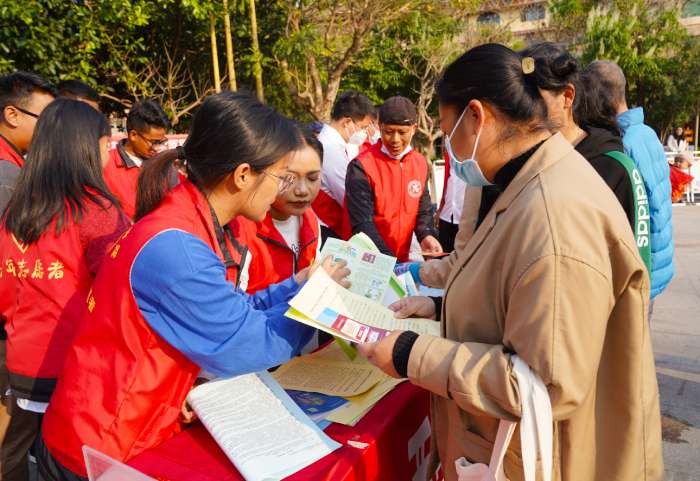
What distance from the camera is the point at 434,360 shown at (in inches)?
43.5

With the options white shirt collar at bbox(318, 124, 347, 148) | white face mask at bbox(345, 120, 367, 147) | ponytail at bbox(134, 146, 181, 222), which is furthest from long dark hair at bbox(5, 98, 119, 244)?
white face mask at bbox(345, 120, 367, 147)

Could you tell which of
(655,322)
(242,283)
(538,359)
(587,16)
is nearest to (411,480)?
(538,359)

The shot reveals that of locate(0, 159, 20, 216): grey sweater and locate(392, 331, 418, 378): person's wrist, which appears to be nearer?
locate(392, 331, 418, 378): person's wrist

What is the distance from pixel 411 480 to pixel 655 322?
3.85 meters

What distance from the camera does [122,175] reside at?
3.61 m

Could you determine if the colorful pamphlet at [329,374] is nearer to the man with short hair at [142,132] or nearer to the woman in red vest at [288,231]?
the woman in red vest at [288,231]

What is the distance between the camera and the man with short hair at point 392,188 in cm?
335

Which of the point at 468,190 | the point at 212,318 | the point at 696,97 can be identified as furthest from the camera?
the point at 696,97

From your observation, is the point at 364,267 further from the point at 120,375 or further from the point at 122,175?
the point at 122,175

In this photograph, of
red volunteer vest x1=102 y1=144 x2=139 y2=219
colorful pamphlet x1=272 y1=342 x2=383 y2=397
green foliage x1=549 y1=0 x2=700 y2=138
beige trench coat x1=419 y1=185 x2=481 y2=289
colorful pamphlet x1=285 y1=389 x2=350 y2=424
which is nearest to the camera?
colorful pamphlet x1=285 y1=389 x2=350 y2=424

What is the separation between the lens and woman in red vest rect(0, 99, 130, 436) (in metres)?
1.70

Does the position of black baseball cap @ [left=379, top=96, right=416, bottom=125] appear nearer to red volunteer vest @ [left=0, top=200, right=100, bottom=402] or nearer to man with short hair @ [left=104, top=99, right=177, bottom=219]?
man with short hair @ [left=104, top=99, right=177, bottom=219]

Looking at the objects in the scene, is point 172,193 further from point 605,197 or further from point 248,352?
point 605,197

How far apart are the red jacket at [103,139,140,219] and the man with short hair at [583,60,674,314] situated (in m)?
3.12
